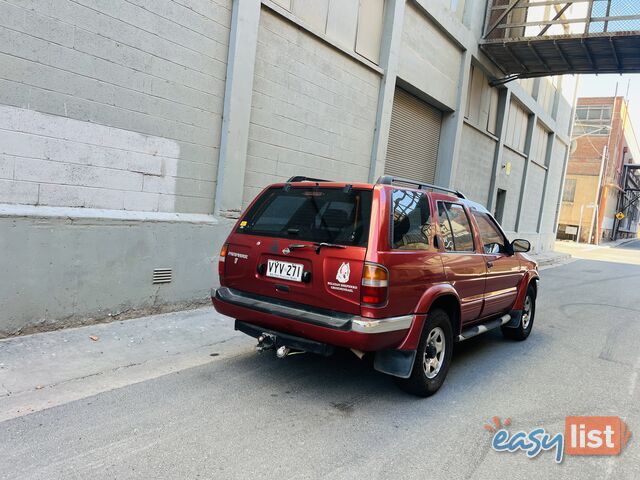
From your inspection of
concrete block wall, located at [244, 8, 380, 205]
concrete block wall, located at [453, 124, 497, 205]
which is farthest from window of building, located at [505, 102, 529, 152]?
concrete block wall, located at [244, 8, 380, 205]

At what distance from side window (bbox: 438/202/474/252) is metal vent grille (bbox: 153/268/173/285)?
3.70 m

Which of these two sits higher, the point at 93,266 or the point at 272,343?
the point at 93,266

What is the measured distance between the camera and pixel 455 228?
4945mm

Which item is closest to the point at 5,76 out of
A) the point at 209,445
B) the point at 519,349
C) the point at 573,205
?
the point at 209,445

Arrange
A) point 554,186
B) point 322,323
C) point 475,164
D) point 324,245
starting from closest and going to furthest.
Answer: point 322,323, point 324,245, point 475,164, point 554,186

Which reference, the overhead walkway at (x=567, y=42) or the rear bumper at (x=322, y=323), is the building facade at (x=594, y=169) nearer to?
the overhead walkway at (x=567, y=42)

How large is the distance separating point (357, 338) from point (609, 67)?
15520 millimetres

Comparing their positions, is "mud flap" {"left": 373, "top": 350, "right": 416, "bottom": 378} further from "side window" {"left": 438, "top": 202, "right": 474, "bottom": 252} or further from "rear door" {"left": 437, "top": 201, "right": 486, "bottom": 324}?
"side window" {"left": 438, "top": 202, "right": 474, "bottom": 252}

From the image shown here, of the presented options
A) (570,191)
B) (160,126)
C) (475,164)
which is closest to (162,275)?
(160,126)

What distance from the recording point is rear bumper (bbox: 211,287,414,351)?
3627 mm

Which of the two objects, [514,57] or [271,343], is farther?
[514,57]

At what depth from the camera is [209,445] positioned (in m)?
3.24

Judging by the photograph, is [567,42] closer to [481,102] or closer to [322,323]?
[481,102]

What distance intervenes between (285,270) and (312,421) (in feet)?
3.99
